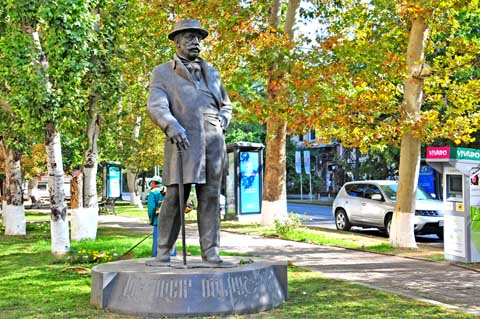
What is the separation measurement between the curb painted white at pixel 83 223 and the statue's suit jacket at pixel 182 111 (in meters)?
8.67

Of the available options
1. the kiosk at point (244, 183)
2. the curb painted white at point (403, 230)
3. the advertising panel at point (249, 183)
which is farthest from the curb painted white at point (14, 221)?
the curb painted white at point (403, 230)

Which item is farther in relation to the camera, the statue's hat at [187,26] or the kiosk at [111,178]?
the kiosk at [111,178]

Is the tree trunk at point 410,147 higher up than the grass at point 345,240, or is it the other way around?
the tree trunk at point 410,147

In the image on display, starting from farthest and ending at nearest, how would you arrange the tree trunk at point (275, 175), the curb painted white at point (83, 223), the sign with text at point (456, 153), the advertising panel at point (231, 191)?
the advertising panel at point (231, 191)
the tree trunk at point (275, 175)
the curb painted white at point (83, 223)
the sign with text at point (456, 153)

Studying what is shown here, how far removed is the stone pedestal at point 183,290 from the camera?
6.64 metres

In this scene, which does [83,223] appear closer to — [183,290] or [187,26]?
[187,26]

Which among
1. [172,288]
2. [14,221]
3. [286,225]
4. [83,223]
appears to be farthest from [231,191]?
[172,288]

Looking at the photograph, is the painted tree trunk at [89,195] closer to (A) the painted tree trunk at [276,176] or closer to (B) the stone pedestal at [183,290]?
(A) the painted tree trunk at [276,176]

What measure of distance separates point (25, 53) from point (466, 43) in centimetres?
963

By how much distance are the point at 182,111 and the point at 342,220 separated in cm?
1350

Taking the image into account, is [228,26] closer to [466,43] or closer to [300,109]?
[300,109]

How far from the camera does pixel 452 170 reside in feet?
40.2

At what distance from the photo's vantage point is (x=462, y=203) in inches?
472

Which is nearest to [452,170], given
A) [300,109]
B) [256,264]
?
[300,109]
